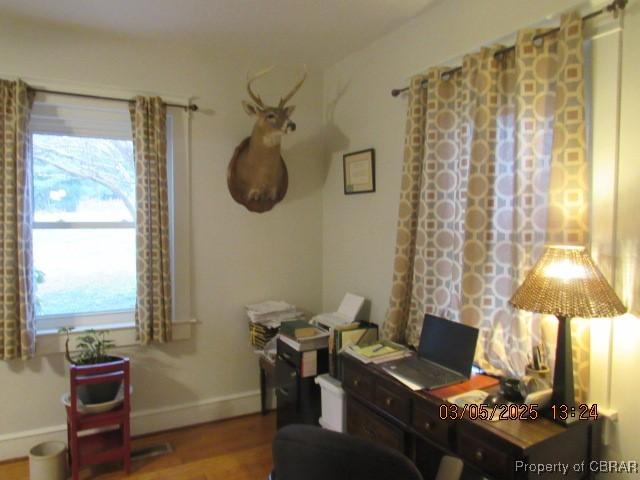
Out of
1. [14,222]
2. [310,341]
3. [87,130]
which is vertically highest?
[87,130]

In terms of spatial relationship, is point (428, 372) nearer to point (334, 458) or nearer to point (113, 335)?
point (334, 458)

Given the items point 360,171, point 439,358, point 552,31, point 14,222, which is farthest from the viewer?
point 360,171

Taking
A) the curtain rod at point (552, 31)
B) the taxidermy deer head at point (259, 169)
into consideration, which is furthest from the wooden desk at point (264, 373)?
the curtain rod at point (552, 31)

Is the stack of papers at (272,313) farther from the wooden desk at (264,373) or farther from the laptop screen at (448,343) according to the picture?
the laptop screen at (448,343)

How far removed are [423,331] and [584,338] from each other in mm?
702

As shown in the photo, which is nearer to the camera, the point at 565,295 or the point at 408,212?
the point at 565,295

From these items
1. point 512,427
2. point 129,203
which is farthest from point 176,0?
point 512,427

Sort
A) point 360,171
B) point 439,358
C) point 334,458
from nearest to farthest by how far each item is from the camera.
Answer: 1. point 334,458
2. point 439,358
3. point 360,171

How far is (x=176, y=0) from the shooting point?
2.30m

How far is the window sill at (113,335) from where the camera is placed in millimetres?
2650

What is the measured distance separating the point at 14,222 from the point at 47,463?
1.31 meters

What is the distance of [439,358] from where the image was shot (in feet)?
6.67
